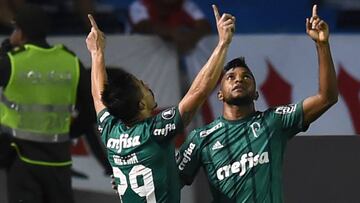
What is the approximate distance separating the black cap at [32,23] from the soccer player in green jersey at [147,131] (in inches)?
79.3

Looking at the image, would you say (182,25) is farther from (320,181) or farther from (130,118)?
(130,118)

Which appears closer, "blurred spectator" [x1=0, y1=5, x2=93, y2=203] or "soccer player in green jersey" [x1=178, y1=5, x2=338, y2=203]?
"soccer player in green jersey" [x1=178, y1=5, x2=338, y2=203]

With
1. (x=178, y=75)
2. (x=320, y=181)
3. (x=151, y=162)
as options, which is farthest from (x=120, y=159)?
(x=178, y=75)

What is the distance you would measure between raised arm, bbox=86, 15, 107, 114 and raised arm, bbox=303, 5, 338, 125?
1022mm

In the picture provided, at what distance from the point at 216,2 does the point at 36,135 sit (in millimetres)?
2191

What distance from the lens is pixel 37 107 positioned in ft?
27.1

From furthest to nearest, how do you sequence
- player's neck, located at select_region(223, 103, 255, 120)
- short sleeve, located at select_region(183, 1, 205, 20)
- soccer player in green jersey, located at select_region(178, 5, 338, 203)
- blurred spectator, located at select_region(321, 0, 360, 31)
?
1. blurred spectator, located at select_region(321, 0, 360, 31)
2. short sleeve, located at select_region(183, 1, 205, 20)
3. player's neck, located at select_region(223, 103, 255, 120)
4. soccer player in green jersey, located at select_region(178, 5, 338, 203)

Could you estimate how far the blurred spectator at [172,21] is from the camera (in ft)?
30.9

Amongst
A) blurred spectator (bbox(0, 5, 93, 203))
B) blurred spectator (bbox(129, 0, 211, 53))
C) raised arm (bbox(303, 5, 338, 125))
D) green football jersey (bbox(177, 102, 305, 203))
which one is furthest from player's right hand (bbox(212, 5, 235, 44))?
blurred spectator (bbox(129, 0, 211, 53))

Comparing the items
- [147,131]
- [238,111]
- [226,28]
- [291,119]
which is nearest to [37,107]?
[238,111]

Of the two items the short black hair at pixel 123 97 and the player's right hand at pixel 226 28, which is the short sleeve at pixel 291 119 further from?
the short black hair at pixel 123 97

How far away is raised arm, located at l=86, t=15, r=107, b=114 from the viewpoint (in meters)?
6.64

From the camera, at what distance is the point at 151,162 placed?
6.22 meters

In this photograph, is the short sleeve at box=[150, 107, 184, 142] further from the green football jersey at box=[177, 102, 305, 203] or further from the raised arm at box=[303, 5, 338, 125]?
the raised arm at box=[303, 5, 338, 125]
